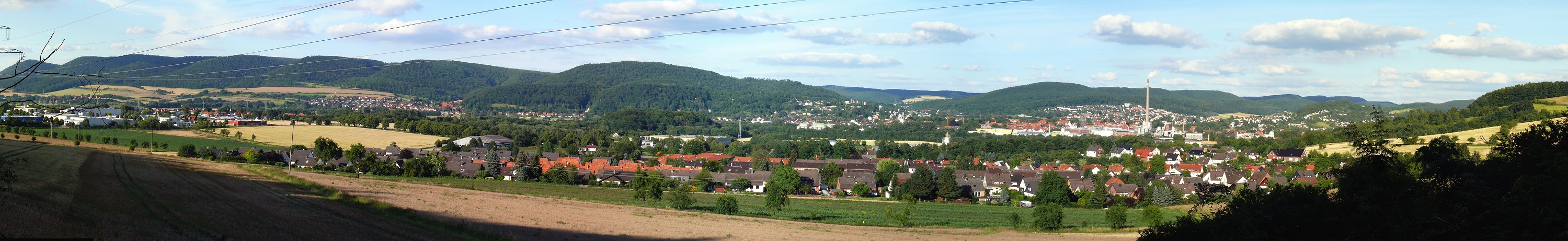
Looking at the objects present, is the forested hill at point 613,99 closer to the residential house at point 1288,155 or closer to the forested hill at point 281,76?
the forested hill at point 281,76

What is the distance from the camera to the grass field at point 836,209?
2738cm

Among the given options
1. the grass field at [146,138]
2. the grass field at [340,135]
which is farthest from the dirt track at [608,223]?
the grass field at [340,135]

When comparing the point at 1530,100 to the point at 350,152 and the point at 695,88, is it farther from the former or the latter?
the point at 695,88

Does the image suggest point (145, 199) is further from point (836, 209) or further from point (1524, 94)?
point (1524, 94)

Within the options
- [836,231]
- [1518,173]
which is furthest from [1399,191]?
[836,231]

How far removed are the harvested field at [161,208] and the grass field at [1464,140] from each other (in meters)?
37.8

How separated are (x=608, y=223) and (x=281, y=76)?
497 feet

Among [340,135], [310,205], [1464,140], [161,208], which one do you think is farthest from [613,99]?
[161,208]

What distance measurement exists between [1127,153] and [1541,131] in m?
52.6

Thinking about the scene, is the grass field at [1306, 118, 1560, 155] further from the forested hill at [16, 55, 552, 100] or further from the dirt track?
the forested hill at [16, 55, 552, 100]

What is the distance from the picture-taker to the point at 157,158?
105 ft

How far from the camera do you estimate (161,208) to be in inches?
496

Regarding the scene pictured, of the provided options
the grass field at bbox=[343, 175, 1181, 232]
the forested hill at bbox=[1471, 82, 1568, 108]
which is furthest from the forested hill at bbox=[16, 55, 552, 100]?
the forested hill at bbox=[1471, 82, 1568, 108]

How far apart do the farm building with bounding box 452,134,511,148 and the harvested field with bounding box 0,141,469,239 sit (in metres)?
37.9
